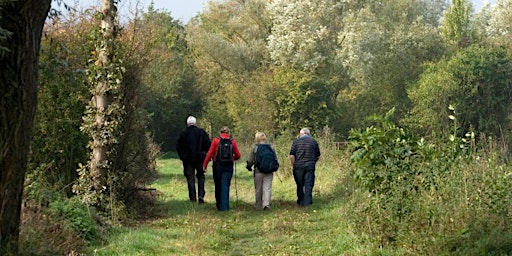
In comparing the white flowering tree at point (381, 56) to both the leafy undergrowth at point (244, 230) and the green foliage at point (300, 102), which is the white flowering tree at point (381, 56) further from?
the leafy undergrowth at point (244, 230)

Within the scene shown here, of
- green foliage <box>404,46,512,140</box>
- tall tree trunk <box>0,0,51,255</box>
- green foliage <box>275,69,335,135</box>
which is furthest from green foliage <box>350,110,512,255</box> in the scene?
green foliage <box>404,46,512,140</box>

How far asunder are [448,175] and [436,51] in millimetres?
37118

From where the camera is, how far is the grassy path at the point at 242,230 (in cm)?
992

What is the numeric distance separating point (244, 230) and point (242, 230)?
0.12ft

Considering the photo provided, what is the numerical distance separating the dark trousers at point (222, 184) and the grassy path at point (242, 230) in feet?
0.71

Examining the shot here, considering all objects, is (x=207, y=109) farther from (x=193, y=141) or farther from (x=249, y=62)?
(x=193, y=141)

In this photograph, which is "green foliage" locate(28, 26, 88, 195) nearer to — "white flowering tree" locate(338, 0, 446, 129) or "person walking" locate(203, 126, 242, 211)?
"person walking" locate(203, 126, 242, 211)

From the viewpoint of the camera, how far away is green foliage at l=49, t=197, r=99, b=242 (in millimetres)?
9789

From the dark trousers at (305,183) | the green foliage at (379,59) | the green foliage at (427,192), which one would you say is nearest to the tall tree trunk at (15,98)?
the green foliage at (427,192)

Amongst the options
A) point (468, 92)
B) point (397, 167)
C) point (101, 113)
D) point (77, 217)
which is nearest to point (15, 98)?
point (77, 217)

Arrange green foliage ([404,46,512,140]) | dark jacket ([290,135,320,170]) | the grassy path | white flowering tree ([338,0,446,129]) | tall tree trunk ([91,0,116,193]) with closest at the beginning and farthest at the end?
1. the grassy path
2. tall tree trunk ([91,0,116,193])
3. dark jacket ([290,135,320,170])
4. green foliage ([404,46,512,140])
5. white flowering tree ([338,0,446,129])

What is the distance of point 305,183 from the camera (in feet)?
51.7

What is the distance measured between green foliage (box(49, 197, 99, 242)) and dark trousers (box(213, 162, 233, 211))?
4.84 metres

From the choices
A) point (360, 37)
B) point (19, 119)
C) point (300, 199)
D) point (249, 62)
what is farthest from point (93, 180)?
point (249, 62)
